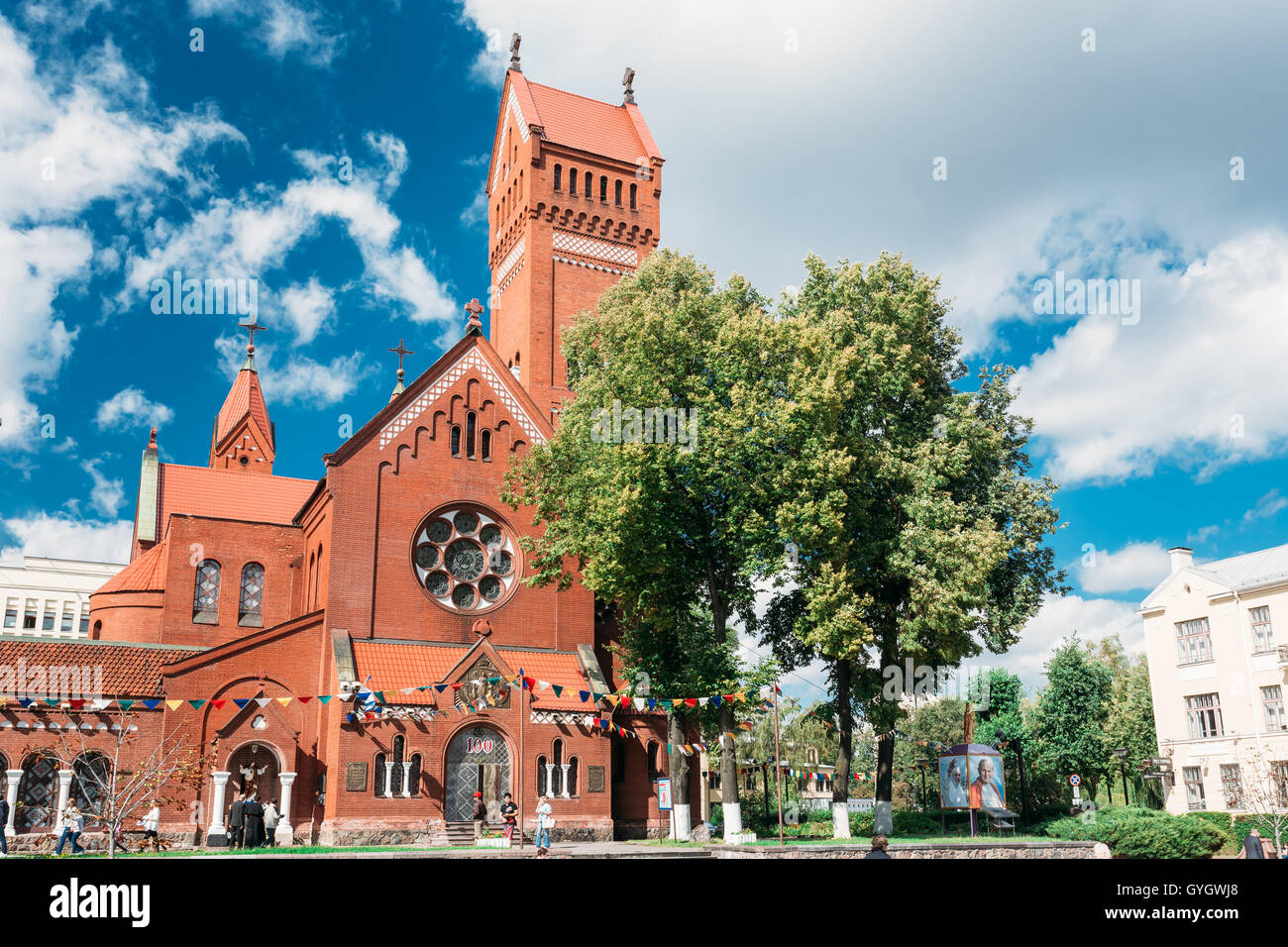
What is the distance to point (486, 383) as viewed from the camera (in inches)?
1499

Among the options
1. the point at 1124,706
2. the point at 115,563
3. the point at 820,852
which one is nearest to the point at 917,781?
the point at 1124,706

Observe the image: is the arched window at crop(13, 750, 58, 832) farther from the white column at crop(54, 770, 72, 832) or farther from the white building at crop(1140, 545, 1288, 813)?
the white building at crop(1140, 545, 1288, 813)

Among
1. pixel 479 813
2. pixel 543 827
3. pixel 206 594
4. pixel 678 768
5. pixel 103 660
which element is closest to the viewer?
pixel 543 827

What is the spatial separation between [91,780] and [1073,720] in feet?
144

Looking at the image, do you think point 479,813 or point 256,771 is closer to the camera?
point 479,813

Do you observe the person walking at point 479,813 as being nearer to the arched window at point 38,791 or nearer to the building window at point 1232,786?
the arched window at point 38,791

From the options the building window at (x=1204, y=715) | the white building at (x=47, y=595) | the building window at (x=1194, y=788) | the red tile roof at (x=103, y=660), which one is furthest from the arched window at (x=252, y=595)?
the white building at (x=47, y=595)

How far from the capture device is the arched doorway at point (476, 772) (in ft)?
106

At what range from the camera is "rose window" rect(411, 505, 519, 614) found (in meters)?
35.8

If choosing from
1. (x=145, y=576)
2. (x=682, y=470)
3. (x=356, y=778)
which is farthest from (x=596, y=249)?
(x=356, y=778)

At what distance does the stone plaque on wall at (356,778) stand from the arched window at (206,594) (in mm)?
13725

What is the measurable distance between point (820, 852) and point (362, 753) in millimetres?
15172
